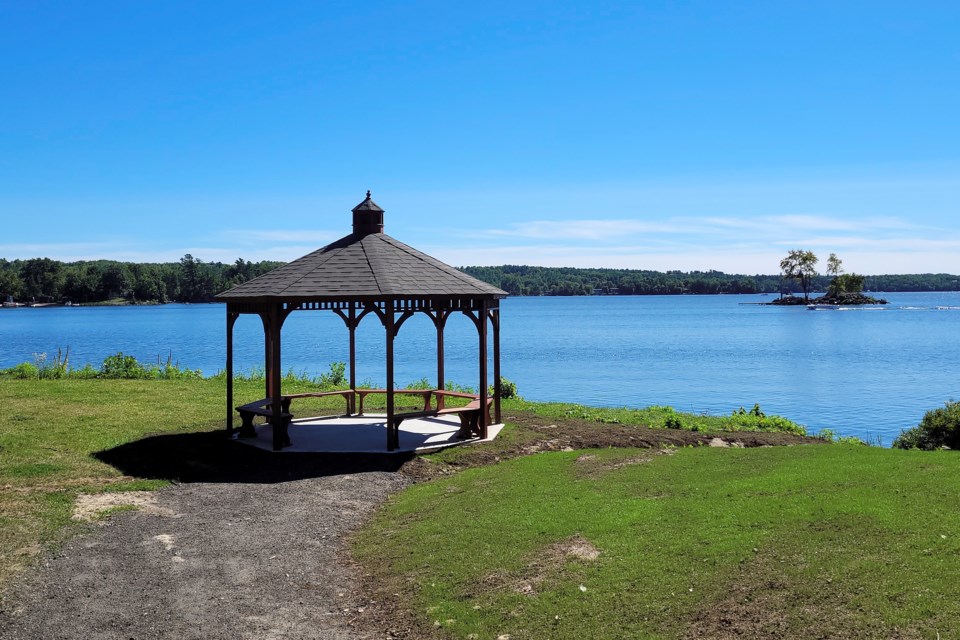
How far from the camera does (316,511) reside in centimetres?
1024

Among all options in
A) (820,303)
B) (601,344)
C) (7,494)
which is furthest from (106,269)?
(7,494)

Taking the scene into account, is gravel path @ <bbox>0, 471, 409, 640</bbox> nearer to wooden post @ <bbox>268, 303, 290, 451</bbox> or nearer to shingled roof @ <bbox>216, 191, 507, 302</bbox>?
wooden post @ <bbox>268, 303, 290, 451</bbox>

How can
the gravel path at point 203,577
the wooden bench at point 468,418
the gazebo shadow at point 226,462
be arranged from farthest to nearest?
the wooden bench at point 468,418, the gazebo shadow at point 226,462, the gravel path at point 203,577

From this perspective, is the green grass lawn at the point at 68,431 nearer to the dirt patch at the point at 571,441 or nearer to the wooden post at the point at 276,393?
the wooden post at the point at 276,393

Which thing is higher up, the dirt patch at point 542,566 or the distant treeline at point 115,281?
the distant treeline at point 115,281

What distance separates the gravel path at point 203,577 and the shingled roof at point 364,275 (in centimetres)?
429

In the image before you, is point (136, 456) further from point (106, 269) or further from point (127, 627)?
point (106, 269)

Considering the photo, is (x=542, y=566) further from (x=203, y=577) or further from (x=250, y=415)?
(x=250, y=415)

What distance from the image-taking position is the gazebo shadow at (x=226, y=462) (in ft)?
39.8

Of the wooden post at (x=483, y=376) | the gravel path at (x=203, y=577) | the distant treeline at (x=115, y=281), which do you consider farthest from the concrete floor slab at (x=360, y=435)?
the distant treeline at (x=115, y=281)

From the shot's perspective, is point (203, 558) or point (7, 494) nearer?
point (203, 558)

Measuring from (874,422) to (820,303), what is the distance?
146178 mm

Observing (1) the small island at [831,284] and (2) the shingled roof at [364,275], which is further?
(1) the small island at [831,284]

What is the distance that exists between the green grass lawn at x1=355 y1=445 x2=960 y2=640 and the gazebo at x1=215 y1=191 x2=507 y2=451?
428cm
